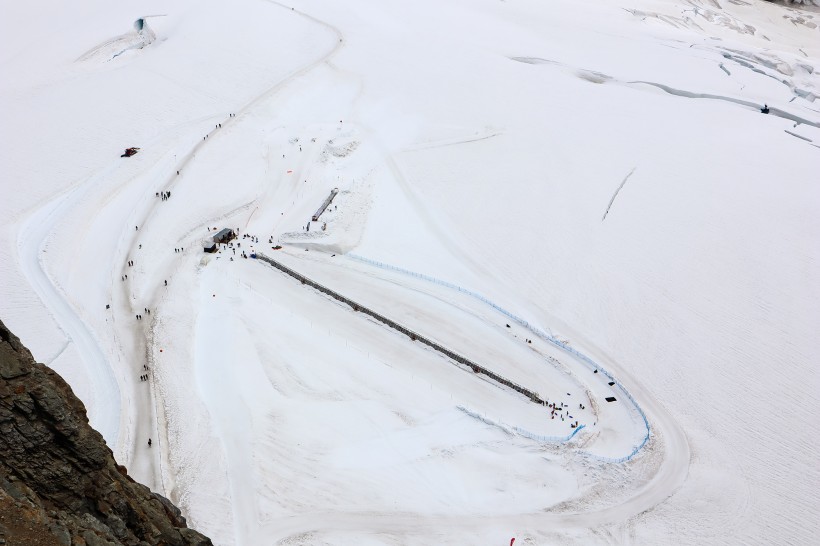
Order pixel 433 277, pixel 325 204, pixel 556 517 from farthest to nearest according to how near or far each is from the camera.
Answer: pixel 325 204 < pixel 433 277 < pixel 556 517

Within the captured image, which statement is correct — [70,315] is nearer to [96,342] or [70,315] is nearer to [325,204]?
[96,342]

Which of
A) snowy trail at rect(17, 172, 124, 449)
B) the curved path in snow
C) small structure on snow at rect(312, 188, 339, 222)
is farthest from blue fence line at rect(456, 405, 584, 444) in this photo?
small structure on snow at rect(312, 188, 339, 222)

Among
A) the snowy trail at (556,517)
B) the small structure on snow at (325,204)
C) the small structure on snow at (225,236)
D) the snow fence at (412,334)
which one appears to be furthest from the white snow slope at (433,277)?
the small structure on snow at (225,236)

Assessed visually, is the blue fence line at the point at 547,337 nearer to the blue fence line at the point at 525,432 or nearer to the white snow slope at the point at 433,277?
the white snow slope at the point at 433,277

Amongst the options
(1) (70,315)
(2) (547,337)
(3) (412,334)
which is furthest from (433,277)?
(1) (70,315)

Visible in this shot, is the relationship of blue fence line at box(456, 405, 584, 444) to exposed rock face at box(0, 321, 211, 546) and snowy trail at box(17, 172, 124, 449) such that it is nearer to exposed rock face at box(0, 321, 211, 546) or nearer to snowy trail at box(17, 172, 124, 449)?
snowy trail at box(17, 172, 124, 449)

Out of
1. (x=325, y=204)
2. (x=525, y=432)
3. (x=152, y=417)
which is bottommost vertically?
(x=152, y=417)
